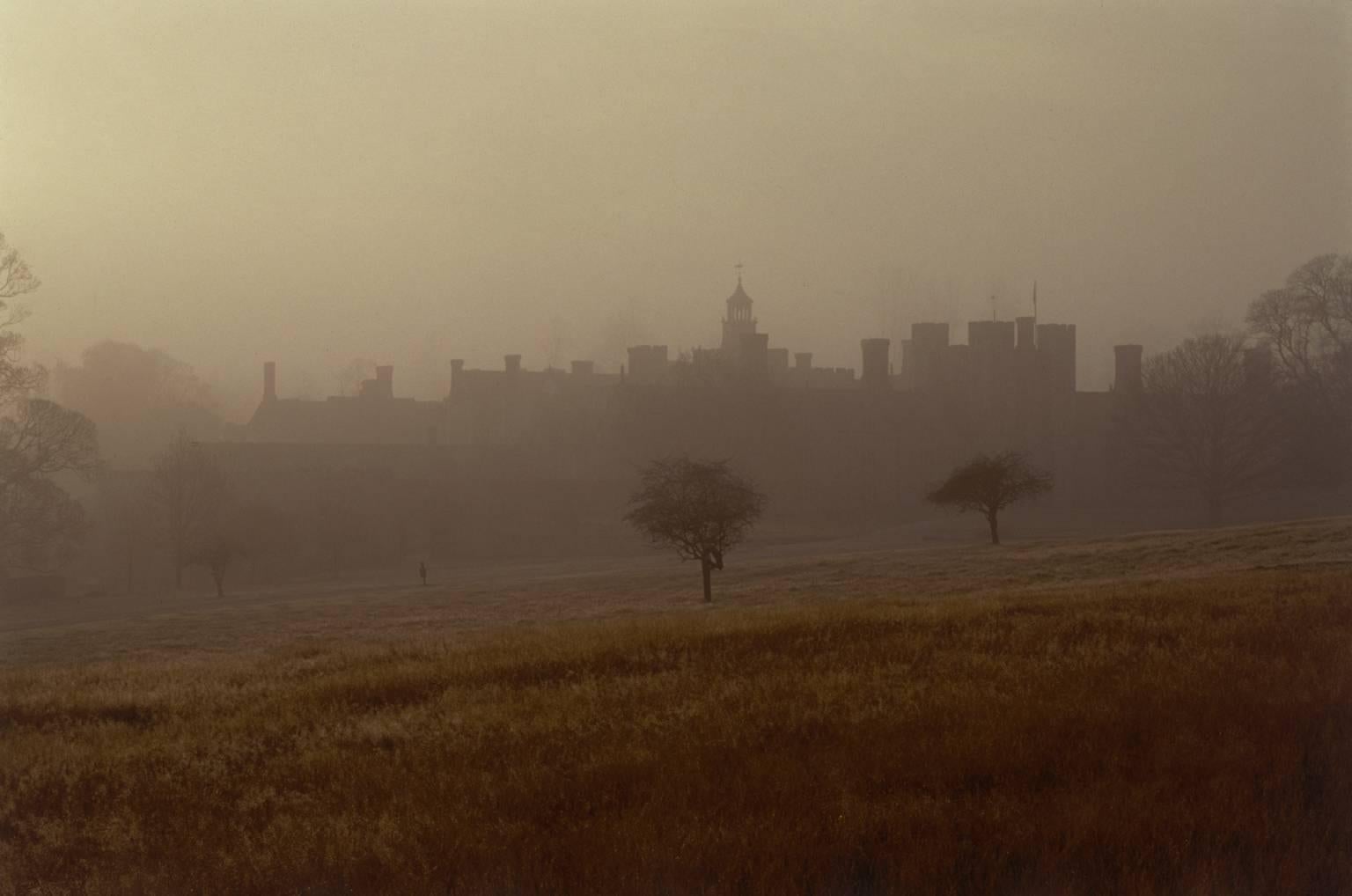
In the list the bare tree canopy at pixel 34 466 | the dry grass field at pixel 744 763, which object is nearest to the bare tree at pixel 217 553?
the bare tree canopy at pixel 34 466

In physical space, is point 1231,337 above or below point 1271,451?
above

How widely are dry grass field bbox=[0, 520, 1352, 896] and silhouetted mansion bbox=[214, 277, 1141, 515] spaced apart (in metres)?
83.4

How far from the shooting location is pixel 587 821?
7273 mm

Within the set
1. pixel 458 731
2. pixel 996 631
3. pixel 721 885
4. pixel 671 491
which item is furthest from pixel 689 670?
pixel 671 491

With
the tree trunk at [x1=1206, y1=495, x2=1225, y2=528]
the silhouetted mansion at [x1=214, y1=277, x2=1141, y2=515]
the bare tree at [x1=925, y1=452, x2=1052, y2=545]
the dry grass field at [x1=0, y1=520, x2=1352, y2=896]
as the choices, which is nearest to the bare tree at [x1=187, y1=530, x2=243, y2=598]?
the silhouetted mansion at [x1=214, y1=277, x2=1141, y2=515]

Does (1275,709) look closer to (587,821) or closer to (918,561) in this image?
(587,821)

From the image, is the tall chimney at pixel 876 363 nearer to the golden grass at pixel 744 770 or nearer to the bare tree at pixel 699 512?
the bare tree at pixel 699 512

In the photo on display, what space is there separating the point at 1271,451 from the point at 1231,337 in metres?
9.31

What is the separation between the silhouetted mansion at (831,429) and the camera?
9875 cm

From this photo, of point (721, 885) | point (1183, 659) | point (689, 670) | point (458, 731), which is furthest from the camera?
point (689, 670)

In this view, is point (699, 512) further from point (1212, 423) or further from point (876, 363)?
point (876, 363)

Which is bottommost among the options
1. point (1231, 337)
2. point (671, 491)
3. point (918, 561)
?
→ point (918, 561)

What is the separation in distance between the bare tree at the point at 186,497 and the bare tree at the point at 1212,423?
6125 centimetres

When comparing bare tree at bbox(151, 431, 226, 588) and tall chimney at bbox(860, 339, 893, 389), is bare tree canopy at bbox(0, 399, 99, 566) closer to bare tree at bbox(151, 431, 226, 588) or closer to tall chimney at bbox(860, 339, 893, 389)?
bare tree at bbox(151, 431, 226, 588)
